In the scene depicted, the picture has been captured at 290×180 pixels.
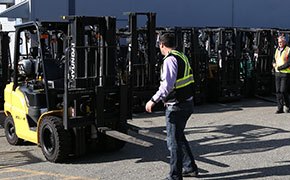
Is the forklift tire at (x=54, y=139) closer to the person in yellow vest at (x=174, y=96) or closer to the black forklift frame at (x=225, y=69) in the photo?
the person in yellow vest at (x=174, y=96)

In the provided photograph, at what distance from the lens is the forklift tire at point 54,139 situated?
23.8 feet

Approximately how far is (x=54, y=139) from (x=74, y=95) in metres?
0.75

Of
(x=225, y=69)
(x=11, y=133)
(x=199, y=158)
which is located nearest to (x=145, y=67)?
(x=225, y=69)

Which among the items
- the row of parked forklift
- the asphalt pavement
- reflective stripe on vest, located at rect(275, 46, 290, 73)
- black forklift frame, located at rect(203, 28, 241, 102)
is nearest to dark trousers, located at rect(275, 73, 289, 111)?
reflective stripe on vest, located at rect(275, 46, 290, 73)

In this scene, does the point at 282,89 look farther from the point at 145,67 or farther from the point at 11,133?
the point at 11,133

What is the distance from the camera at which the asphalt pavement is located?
6801 mm

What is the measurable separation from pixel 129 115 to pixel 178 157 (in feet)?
6.95

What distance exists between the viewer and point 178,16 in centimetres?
2112

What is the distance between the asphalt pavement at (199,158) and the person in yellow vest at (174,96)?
68 cm

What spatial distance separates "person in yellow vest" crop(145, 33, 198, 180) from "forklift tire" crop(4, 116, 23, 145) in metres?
3.54

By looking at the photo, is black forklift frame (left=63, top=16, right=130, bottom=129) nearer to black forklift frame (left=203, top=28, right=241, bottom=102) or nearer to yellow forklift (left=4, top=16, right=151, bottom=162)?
yellow forklift (left=4, top=16, right=151, bottom=162)

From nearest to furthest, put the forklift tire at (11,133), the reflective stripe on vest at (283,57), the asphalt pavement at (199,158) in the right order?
1. the asphalt pavement at (199,158)
2. the forklift tire at (11,133)
3. the reflective stripe on vest at (283,57)

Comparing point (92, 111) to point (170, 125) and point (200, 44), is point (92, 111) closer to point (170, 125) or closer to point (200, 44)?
point (170, 125)

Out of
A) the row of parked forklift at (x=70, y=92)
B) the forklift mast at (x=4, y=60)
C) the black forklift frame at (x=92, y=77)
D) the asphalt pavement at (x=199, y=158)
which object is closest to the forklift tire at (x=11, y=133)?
the row of parked forklift at (x=70, y=92)
